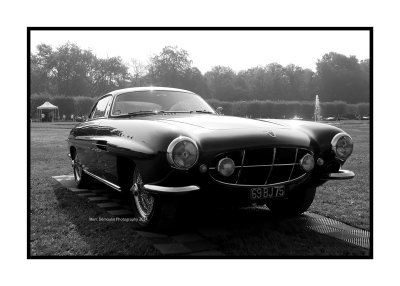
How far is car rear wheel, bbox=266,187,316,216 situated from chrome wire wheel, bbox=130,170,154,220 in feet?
4.50

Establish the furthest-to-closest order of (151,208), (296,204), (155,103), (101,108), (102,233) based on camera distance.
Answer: (101,108) < (155,103) < (296,204) < (102,233) < (151,208)

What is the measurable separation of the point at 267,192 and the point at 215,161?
579mm

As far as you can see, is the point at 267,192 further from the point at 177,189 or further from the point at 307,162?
the point at 177,189

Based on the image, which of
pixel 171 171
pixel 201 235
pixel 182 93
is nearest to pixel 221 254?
pixel 201 235

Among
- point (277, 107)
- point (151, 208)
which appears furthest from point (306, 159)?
point (277, 107)

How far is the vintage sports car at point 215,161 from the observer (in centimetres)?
302

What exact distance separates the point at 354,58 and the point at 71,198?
4.05 metres

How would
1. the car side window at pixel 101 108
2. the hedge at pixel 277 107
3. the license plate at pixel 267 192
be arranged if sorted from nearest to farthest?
the license plate at pixel 267 192 < the car side window at pixel 101 108 < the hedge at pixel 277 107

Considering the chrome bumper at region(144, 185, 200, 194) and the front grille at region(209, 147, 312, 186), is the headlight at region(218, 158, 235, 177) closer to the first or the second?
the front grille at region(209, 147, 312, 186)

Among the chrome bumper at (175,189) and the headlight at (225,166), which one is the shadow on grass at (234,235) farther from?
the headlight at (225,166)

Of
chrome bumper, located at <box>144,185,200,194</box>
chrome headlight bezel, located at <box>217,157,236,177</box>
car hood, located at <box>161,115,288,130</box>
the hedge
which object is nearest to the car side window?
car hood, located at <box>161,115,288,130</box>

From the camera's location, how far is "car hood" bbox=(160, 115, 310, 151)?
3.12m

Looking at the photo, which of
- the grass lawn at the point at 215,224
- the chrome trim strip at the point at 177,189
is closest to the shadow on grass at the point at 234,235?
the grass lawn at the point at 215,224

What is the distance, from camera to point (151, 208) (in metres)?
3.39
